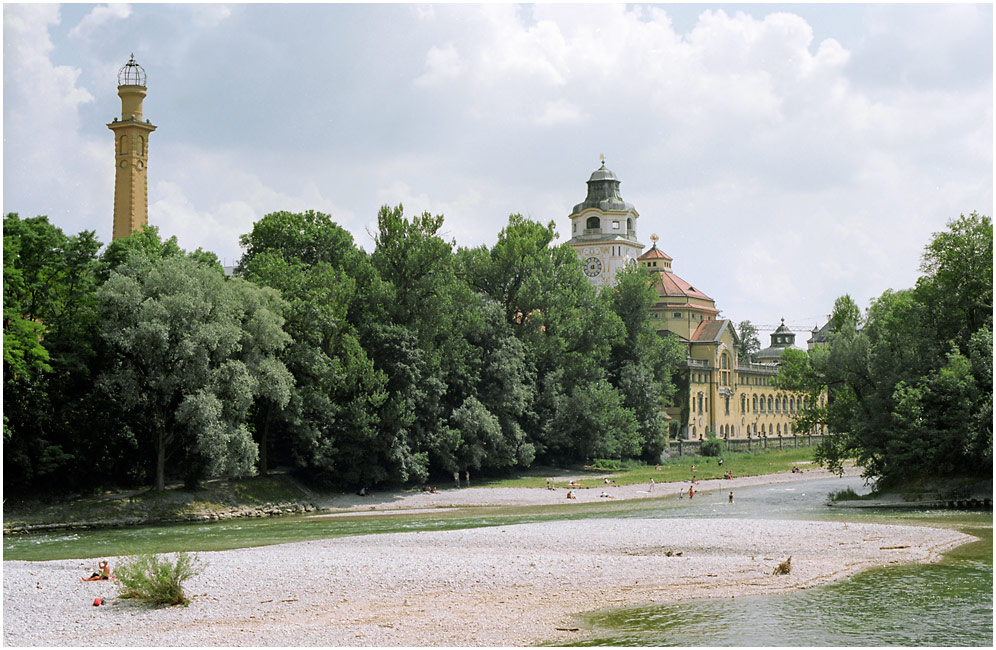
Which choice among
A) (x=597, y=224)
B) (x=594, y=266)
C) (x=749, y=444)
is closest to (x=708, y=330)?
(x=749, y=444)

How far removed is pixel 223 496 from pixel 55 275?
42.8 ft

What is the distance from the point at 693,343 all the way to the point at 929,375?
7252cm

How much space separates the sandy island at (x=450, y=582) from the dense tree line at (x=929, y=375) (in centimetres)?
907

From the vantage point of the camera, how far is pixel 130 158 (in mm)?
69438

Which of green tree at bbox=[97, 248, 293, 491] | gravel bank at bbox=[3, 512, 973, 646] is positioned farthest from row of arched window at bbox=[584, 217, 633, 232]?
gravel bank at bbox=[3, 512, 973, 646]

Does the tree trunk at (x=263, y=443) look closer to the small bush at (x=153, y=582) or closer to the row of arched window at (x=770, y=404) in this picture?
the small bush at (x=153, y=582)

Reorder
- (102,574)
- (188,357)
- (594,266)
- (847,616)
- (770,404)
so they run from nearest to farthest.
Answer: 1. (847,616)
2. (102,574)
3. (188,357)
4. (770,404)
5. (594,266)

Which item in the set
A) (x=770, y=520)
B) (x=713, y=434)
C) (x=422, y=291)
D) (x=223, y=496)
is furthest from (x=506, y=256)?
(x=713, y=434)

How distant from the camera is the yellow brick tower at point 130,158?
69.5 metres

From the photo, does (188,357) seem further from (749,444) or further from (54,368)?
(749,444)

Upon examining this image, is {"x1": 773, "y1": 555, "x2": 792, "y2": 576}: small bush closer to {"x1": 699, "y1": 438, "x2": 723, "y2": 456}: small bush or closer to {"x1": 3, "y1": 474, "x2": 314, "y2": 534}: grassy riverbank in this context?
{"x1": 3, "y1": 474, "x2": 314, "y2": 534}: grassy riverbank

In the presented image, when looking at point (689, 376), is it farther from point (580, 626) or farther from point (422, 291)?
point (580, 626)

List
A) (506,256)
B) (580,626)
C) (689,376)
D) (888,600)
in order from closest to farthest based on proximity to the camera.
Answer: (580,626) < (888,600) < (506,256) < (689,376)

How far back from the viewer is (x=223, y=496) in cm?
5112
